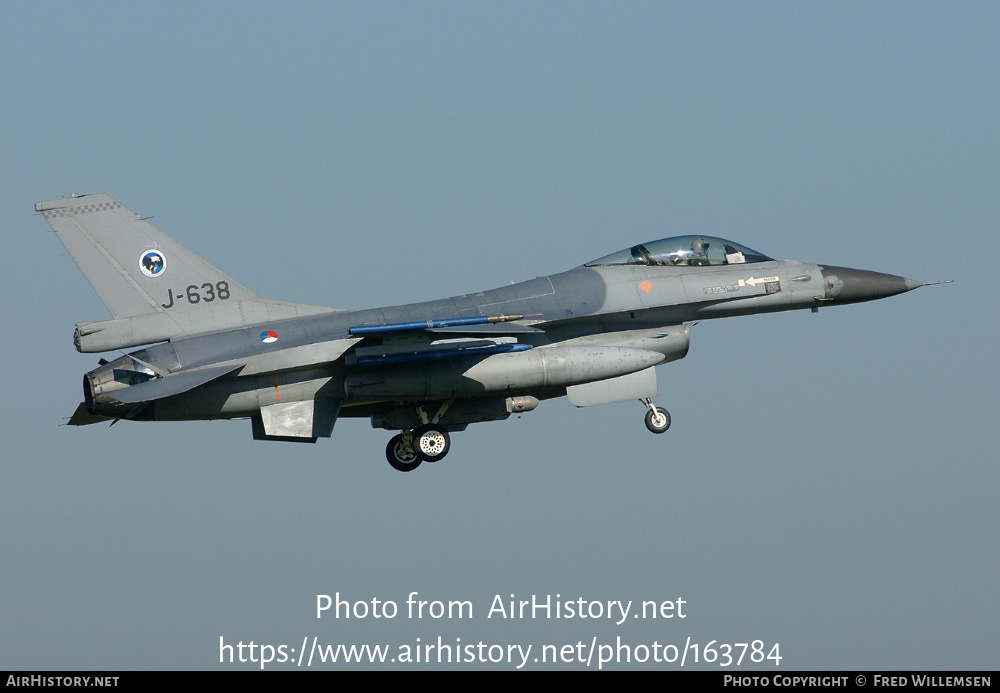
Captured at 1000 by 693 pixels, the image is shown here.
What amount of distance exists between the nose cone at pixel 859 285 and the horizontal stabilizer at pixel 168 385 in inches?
381

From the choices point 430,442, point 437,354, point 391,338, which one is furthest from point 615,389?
point 391,338

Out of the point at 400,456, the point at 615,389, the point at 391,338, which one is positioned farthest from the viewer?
the point at 400,456

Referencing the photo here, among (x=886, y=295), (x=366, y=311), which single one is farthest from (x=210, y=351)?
(x=886, y=295)

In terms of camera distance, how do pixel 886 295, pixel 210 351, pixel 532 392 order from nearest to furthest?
pixel 210 351 → pixel 532 392 → pixel 886 295

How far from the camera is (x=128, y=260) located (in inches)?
803

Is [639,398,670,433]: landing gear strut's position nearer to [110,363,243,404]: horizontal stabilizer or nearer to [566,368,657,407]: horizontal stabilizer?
[566,368,657,407]: horizontal stabilizer

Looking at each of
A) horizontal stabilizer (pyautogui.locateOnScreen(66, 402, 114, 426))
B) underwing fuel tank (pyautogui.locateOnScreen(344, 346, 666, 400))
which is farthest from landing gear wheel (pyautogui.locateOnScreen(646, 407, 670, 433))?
horizontal stabilizer (pyautogui.locateOnScreen(66, 402, 114, 426))

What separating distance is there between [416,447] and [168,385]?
4.33 meters

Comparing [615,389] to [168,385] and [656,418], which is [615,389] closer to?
[656,418]

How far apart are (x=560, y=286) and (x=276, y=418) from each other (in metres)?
4.82

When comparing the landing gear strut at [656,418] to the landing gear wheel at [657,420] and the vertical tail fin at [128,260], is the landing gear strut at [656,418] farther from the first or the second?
the vertical tail fin at [128,260]

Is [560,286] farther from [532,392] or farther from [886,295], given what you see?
[886,295]

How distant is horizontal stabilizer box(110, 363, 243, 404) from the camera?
18.8 m

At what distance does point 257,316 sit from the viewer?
2059 cm
